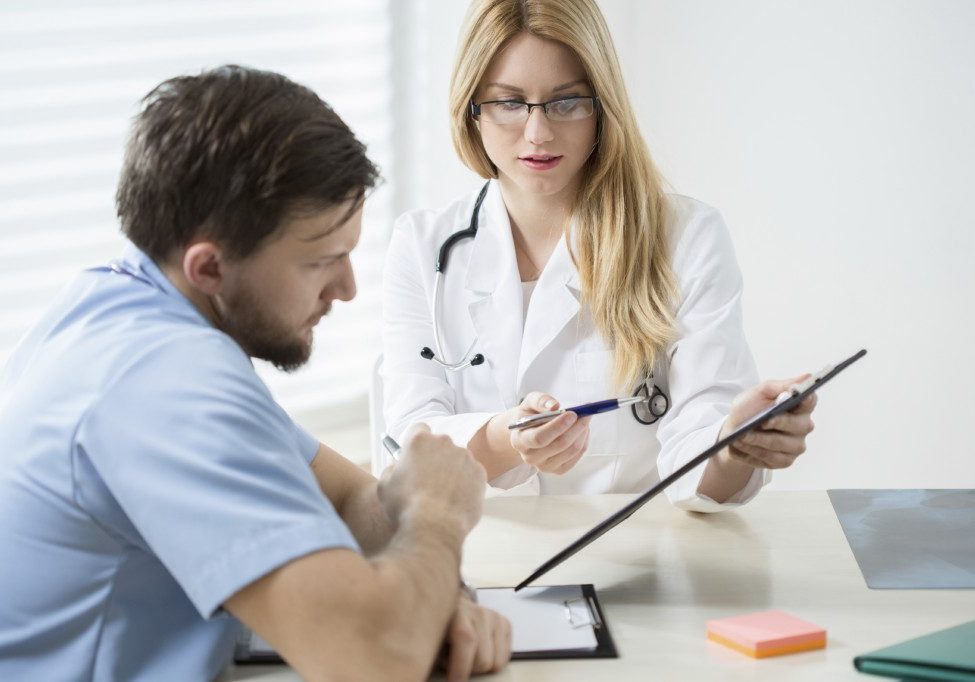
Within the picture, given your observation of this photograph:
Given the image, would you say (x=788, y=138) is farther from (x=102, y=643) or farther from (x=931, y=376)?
(x=102, y=643)

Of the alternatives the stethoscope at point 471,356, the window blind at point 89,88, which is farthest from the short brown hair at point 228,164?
the window blind at point 89,88

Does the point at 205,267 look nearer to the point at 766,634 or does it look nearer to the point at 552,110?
the point at 766,634

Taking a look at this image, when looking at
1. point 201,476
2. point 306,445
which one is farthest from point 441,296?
point 201,476

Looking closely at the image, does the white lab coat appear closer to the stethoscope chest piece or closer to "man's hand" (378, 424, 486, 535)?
the stethoscope chest piece

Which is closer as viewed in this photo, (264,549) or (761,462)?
(264,549)

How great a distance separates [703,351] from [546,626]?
761 millimetres

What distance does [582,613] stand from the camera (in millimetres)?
1324

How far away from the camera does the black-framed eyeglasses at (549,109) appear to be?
1988 mm

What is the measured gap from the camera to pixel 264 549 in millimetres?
1014

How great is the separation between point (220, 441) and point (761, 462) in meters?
0.88

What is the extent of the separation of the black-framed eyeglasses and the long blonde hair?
0.03 m

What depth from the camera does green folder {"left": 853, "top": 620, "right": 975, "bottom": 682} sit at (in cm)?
112

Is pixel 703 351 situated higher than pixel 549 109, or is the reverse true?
pixel 549 109

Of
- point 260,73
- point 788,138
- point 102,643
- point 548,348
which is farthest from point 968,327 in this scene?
point 102,643
